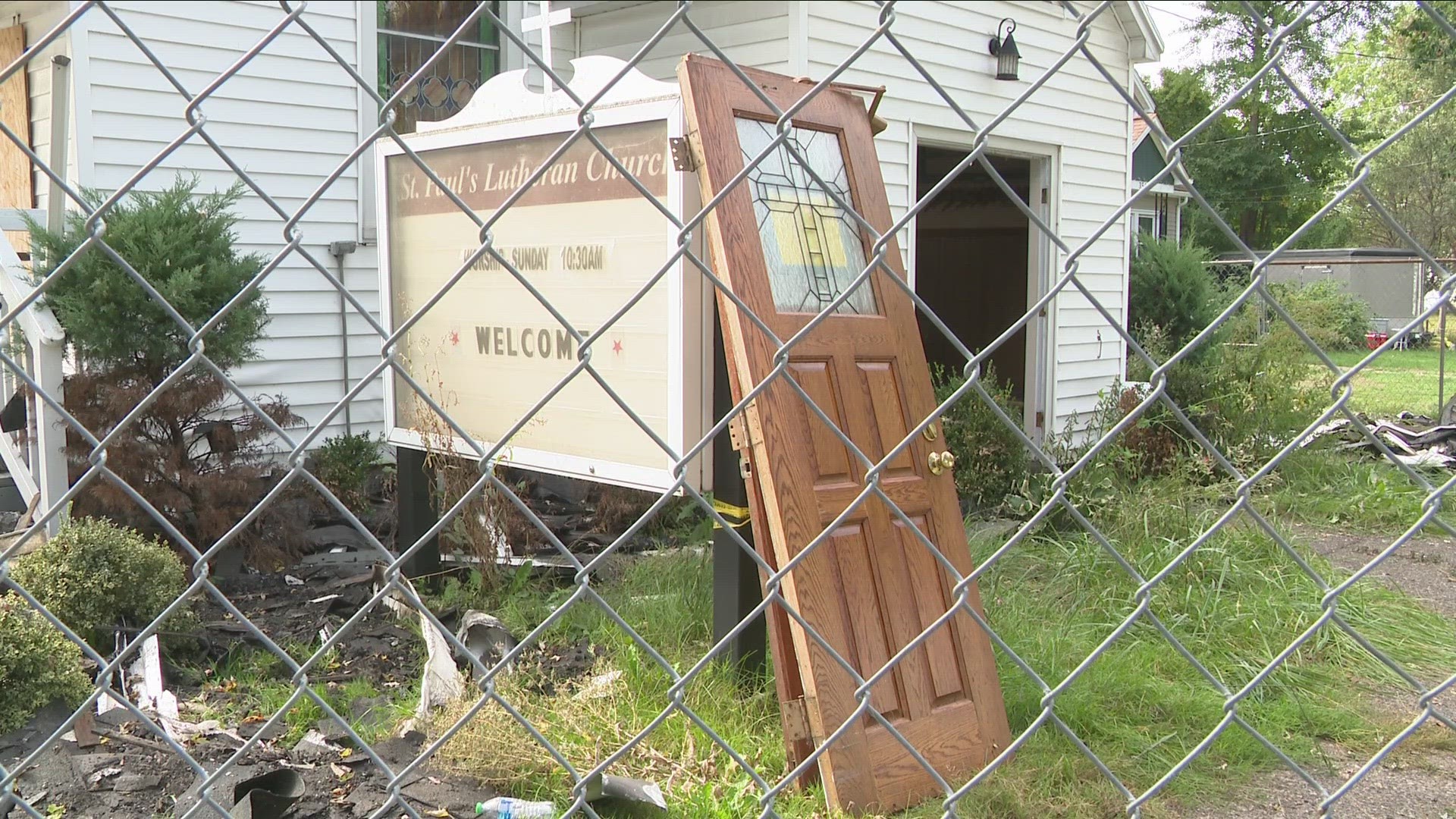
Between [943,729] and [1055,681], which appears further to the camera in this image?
[1055,681]

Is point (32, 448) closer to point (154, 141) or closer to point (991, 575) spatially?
point (154, 141)

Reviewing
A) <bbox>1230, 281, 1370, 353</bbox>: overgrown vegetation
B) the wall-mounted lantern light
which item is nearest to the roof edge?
the wall-mounted lantern light

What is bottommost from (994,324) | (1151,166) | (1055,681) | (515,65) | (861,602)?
(1055,681)

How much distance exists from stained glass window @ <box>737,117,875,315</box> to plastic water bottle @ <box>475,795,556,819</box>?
1.46 metres

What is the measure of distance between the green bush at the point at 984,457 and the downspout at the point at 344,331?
3728mm

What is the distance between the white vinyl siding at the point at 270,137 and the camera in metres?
5.91

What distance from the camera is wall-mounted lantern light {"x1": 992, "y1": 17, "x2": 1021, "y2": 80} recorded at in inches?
325

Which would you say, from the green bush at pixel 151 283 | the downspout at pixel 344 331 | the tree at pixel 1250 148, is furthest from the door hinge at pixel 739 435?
the tree at pixel 1250 148

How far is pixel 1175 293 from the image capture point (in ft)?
35.4

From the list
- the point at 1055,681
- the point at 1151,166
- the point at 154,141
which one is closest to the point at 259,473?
the point at 154,141

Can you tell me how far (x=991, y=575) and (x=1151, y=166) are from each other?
811 inches

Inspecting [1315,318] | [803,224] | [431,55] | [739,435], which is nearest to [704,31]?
[431,55]

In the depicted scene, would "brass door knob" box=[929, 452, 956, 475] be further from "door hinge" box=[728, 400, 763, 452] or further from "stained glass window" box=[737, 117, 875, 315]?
"door hinge" box=[728, 400, 763, 452]

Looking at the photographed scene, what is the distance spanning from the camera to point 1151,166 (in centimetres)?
2284
